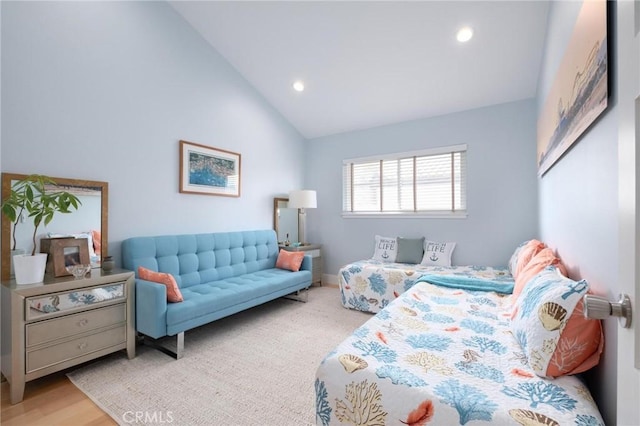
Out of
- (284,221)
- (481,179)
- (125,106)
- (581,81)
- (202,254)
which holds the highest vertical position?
(125,106)

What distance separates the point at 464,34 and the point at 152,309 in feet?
12.4

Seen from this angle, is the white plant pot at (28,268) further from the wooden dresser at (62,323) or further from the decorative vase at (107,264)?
the decorative vase at (107,264)

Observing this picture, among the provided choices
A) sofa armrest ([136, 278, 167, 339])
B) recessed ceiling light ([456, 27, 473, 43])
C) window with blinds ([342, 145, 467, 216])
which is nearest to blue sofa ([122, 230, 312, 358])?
sofa armrest ([136, 278, 167, 339])

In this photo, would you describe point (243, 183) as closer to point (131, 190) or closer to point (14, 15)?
point (131, 190)

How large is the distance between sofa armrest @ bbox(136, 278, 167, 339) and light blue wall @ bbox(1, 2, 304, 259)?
73 cm

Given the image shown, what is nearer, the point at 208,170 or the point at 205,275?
the point at 205,275

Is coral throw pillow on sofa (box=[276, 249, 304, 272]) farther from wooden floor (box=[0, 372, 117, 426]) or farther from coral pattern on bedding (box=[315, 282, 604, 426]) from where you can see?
wooden floor (box=[0, 372, 117, 426])

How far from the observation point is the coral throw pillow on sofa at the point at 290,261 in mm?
3786

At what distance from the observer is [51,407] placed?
68.3 inches

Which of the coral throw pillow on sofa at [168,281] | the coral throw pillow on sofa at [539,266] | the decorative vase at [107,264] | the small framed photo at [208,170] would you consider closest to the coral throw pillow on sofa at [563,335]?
the coral throw pillow on sofa at [539,266]

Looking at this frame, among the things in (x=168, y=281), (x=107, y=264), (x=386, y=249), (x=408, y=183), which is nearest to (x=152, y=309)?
(x=168, y=281)

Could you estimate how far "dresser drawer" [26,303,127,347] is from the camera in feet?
6.08

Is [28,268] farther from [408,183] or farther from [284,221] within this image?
[408,183]

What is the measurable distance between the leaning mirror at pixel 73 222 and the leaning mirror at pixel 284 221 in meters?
2.27
